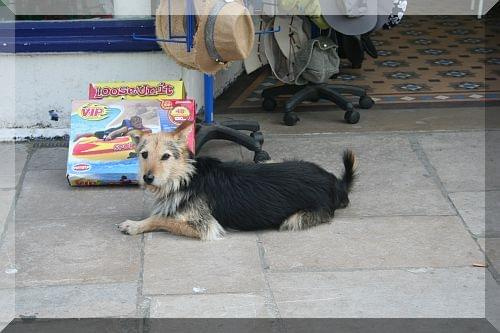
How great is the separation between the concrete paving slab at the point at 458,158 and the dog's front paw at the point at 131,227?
216 cm

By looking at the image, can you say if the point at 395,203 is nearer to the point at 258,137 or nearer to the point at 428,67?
the point at 258,137

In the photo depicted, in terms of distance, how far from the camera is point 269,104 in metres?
7.60

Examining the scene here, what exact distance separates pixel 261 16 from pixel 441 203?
7.72 ft

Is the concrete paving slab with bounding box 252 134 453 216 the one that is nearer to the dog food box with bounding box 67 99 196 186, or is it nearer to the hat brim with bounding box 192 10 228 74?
the dog food box with bounding box 67 99 196 186

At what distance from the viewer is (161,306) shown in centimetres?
461

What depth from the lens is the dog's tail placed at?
226 inches

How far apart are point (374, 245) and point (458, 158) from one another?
1.57m

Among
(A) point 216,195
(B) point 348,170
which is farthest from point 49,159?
(B) point 348,170

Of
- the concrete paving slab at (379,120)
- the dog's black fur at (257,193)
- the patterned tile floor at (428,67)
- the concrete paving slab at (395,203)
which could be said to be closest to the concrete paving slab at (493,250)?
the concrete paving slab at (395,203)

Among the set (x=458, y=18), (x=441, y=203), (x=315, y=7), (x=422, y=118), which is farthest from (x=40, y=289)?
(x=458, y=18)

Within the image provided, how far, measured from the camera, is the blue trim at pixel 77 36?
6.75 metres

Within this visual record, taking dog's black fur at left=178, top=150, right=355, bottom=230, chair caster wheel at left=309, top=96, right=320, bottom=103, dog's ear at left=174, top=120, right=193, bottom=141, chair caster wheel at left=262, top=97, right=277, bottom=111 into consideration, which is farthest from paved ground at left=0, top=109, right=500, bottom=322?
chair caster wheel at left=262, top=97, right=277, bottom=111

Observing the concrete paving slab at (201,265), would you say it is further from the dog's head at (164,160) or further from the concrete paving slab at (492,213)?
the concrete paving slab at (492,213)

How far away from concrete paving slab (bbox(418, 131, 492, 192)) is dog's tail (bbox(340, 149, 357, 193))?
72 centimetres
